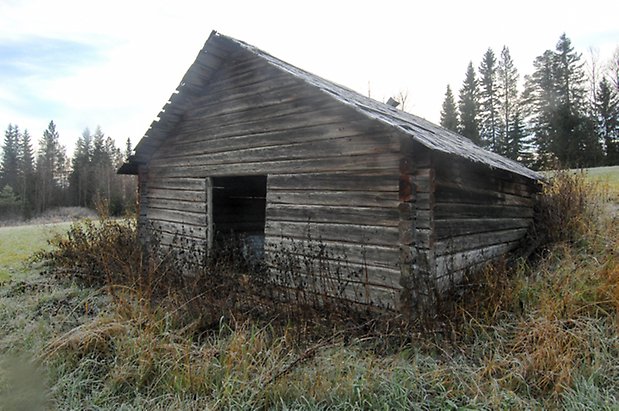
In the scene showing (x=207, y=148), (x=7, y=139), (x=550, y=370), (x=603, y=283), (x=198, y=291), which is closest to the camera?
(x=550, y=370)

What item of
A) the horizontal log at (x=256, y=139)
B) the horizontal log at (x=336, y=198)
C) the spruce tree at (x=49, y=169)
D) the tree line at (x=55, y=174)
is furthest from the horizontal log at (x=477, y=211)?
the spruce tree at (x=49, y=169)

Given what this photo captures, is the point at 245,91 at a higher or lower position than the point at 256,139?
higher

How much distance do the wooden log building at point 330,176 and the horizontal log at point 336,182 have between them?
16 millimetres

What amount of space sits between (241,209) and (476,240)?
18.4ft

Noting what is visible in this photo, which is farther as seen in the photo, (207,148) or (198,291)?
(207,148)

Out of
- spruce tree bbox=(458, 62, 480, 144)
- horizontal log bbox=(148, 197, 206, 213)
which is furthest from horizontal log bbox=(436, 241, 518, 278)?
spruce tree bbox=(458, 62, 480, 144)

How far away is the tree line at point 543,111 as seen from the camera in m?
28.5

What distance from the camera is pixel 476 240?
6.19 metres

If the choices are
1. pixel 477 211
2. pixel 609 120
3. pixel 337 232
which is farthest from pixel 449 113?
pixel 337 232

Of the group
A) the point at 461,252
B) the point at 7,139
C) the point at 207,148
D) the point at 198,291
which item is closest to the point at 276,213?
the point at 198,291

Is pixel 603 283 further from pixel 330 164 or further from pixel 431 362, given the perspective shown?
pixel 330 164

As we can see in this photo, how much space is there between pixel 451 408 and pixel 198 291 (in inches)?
136

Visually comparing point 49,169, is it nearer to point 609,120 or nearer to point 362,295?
point 362,295

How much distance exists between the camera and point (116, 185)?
41188 mm
